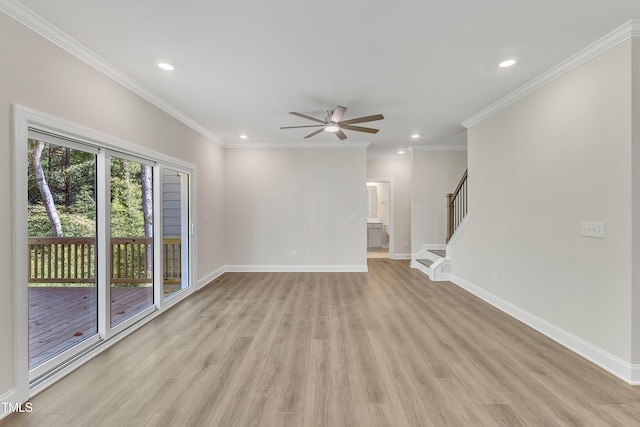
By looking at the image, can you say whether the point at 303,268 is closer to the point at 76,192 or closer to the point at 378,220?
the point at 76,192

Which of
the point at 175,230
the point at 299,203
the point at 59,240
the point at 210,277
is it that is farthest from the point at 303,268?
the point at 59,240

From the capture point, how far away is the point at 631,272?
6.86ft

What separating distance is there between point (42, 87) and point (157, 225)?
6.13 feet

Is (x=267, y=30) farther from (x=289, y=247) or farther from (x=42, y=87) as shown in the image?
(x=289, y=247)

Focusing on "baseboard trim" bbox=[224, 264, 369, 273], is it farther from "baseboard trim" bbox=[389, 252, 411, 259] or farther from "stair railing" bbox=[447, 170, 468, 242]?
"stair railing" bbox=[447, 170, 468, 242]

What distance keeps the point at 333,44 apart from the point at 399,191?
5453 millimetres

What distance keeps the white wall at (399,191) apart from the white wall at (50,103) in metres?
5.02

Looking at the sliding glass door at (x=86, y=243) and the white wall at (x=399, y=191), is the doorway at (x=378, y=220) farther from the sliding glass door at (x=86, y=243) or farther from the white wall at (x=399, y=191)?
the sliding glass door at (x=86, y=243)

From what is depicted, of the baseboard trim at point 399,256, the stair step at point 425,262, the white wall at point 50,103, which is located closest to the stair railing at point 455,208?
the stair step at point 425,262

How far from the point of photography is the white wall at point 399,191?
7.20 m

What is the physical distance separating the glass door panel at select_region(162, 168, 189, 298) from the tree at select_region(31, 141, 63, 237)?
1.36 meters

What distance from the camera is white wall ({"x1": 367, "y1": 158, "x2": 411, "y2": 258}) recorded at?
7199 millimetres

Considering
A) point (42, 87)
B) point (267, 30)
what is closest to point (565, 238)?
point (267, 30)

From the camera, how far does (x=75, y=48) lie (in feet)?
7.35
